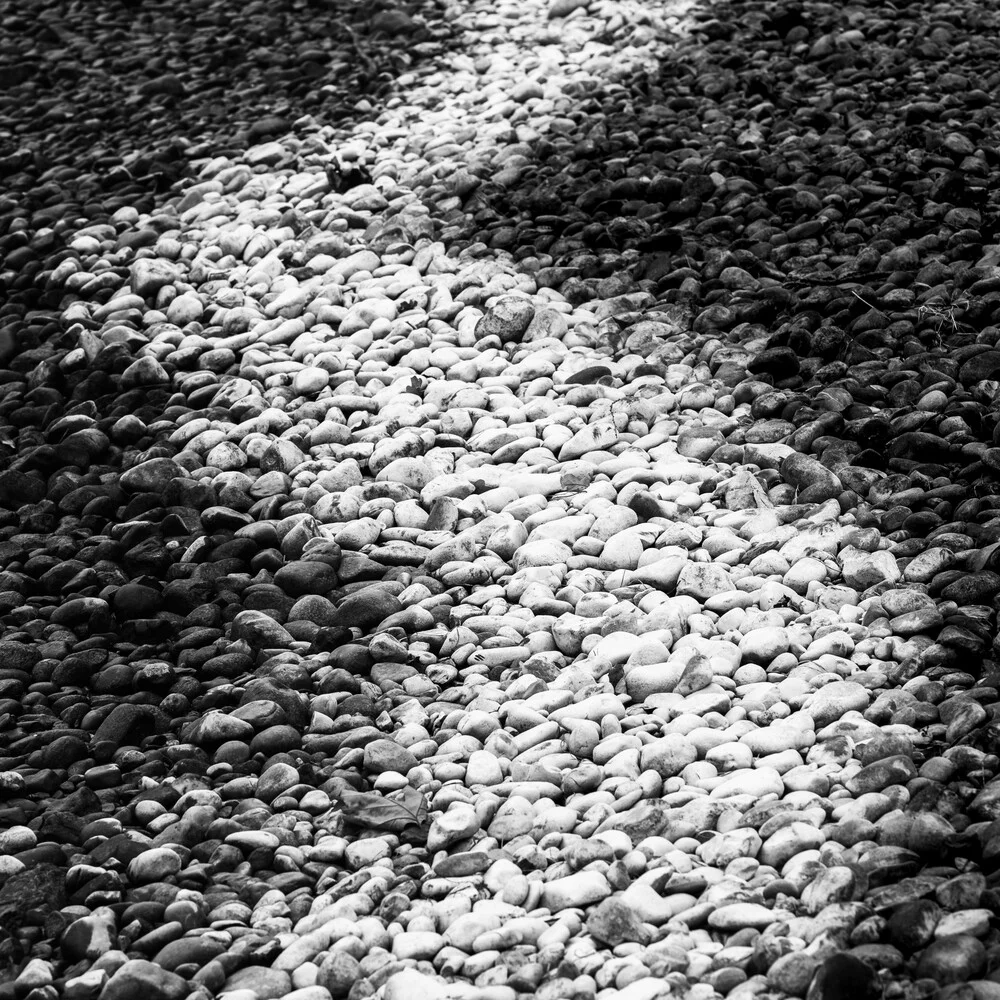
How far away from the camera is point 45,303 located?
4.19 m

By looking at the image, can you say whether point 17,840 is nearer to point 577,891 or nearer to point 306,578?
point 306,578

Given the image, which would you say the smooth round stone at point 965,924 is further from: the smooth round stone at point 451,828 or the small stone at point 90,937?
the small stone at point 90,937

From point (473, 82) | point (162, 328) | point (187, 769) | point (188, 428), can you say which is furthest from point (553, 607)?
point (473, 82)

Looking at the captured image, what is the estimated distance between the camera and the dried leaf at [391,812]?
2277 millimetres

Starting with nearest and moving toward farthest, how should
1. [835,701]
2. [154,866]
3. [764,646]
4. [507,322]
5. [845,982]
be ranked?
[845,982] → [154,866] → [835,701] → [764,646] → [507,322]

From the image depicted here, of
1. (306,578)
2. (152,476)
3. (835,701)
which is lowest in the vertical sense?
(835,701)

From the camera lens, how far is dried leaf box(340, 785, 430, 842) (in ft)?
7.47

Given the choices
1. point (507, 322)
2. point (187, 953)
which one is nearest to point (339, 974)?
point (187, 953)

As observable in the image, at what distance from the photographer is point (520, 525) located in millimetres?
2938

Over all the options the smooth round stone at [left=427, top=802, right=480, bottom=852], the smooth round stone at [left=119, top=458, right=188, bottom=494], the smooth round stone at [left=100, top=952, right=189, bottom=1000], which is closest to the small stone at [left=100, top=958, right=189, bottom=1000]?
the smooth round stone at [left=100, top=952, right=189, bottom=1000]

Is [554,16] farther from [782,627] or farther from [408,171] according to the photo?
[782,627]

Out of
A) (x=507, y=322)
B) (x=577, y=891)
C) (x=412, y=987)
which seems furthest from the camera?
(x=507, y=322)

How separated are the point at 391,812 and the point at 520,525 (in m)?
0.89

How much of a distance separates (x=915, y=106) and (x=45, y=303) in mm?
3270
